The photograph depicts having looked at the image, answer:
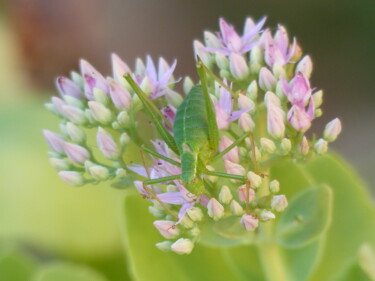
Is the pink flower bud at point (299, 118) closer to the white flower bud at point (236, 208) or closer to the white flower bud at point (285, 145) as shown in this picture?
the white flower bud at point (285, 145)

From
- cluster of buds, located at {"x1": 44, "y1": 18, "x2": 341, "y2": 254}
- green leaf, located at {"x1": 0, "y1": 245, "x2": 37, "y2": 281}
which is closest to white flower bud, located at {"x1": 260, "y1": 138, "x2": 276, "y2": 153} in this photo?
cluster of buds, located at {"x1": 44, "y1": 18, "x2": 341, "y2": 254}

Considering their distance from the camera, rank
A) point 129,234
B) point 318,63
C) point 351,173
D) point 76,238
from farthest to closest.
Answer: point 318,63
point 76,238
point 351,173
point 129,234

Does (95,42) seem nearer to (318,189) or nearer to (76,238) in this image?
(76,238)

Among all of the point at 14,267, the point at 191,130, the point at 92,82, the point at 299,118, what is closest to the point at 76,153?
the point at 92,82

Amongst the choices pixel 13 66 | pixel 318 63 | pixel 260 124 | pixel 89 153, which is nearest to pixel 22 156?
pixel 13 66

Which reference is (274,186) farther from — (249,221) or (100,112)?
(100,112)

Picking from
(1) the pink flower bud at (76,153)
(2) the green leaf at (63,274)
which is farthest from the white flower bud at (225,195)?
(2) the green leaf at (63,274)

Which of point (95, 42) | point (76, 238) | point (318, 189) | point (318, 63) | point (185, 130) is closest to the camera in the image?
point (185, 130)

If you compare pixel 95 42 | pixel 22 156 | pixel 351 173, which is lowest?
pixel 351 173
